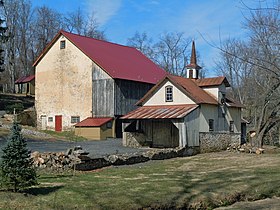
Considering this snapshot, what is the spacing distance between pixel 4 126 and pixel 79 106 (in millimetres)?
Answer: 7377

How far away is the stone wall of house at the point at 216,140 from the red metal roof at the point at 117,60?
11.7 meters

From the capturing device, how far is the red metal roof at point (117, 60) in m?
39.6

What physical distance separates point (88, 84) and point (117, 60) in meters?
4.49

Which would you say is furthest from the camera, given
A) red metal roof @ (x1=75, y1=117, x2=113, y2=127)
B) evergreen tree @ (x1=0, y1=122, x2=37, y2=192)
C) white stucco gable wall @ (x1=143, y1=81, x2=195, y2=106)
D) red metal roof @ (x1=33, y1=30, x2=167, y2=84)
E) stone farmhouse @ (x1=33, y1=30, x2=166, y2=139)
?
red metal roof @ (x1=33, y1=30, x2=167, y2=84)

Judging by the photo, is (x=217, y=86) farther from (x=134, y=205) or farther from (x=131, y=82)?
(x=134, y=205)

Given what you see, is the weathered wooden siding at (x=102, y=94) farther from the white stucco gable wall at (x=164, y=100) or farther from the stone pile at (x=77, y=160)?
the stone pile at (x=77, y=160)

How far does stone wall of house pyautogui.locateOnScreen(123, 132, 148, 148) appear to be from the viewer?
30.7m

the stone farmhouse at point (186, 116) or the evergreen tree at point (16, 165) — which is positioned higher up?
the stone farmhouse at point (186, 116)

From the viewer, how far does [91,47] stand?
41.9 metres

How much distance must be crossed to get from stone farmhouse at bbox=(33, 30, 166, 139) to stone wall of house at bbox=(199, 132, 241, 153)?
1024 cm

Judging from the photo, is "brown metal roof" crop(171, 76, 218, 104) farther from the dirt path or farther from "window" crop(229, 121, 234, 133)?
the dirt path

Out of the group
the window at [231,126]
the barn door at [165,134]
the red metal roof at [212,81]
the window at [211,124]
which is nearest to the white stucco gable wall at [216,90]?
the red metal roof at [212,81]

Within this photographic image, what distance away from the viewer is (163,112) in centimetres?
2977

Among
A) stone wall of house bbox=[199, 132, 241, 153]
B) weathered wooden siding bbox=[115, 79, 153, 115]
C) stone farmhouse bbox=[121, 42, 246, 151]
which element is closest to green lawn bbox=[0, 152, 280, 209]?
stone farmhouse bbox=[121, 42, 246, 151]
